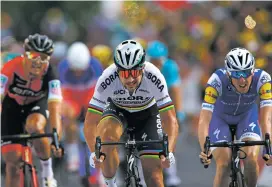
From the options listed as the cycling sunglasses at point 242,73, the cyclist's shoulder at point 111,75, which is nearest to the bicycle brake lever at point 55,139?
the cyclist's shoulder at point 111,75

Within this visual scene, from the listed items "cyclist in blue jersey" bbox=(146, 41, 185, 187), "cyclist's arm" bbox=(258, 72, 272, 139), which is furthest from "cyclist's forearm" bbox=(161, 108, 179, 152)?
"cyclist in blue jersey" bbox=(146, 41, 185, 187)

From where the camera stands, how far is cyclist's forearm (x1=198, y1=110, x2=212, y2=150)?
8648 mm

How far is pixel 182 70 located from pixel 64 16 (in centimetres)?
937

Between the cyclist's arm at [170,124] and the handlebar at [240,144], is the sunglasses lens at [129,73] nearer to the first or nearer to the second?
the cyclist's arm at [170,124]

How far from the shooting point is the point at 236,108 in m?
9.08

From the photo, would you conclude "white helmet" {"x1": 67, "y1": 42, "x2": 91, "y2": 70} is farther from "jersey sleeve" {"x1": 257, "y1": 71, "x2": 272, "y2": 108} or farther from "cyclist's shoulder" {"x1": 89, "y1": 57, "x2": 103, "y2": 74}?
"jersey sleeve" {"x1": 257, "y1": 71, "x2": 272, "y2": 108}

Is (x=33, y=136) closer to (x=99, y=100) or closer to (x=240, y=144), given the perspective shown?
(x=99, y=100)

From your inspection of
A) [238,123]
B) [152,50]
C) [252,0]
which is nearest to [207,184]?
[152,50]

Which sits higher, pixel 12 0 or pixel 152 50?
pixel 12 0

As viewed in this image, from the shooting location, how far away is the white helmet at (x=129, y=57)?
813cm

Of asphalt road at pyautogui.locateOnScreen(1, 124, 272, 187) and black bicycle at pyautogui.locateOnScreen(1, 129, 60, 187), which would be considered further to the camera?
asphalt road at pyautogui.locateOnScreen(1, 124, 272, 187)

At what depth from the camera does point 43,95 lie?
993 cm

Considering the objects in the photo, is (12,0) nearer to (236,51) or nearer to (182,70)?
(182,70)

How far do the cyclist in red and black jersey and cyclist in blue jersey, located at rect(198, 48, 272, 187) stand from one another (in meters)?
1.80
